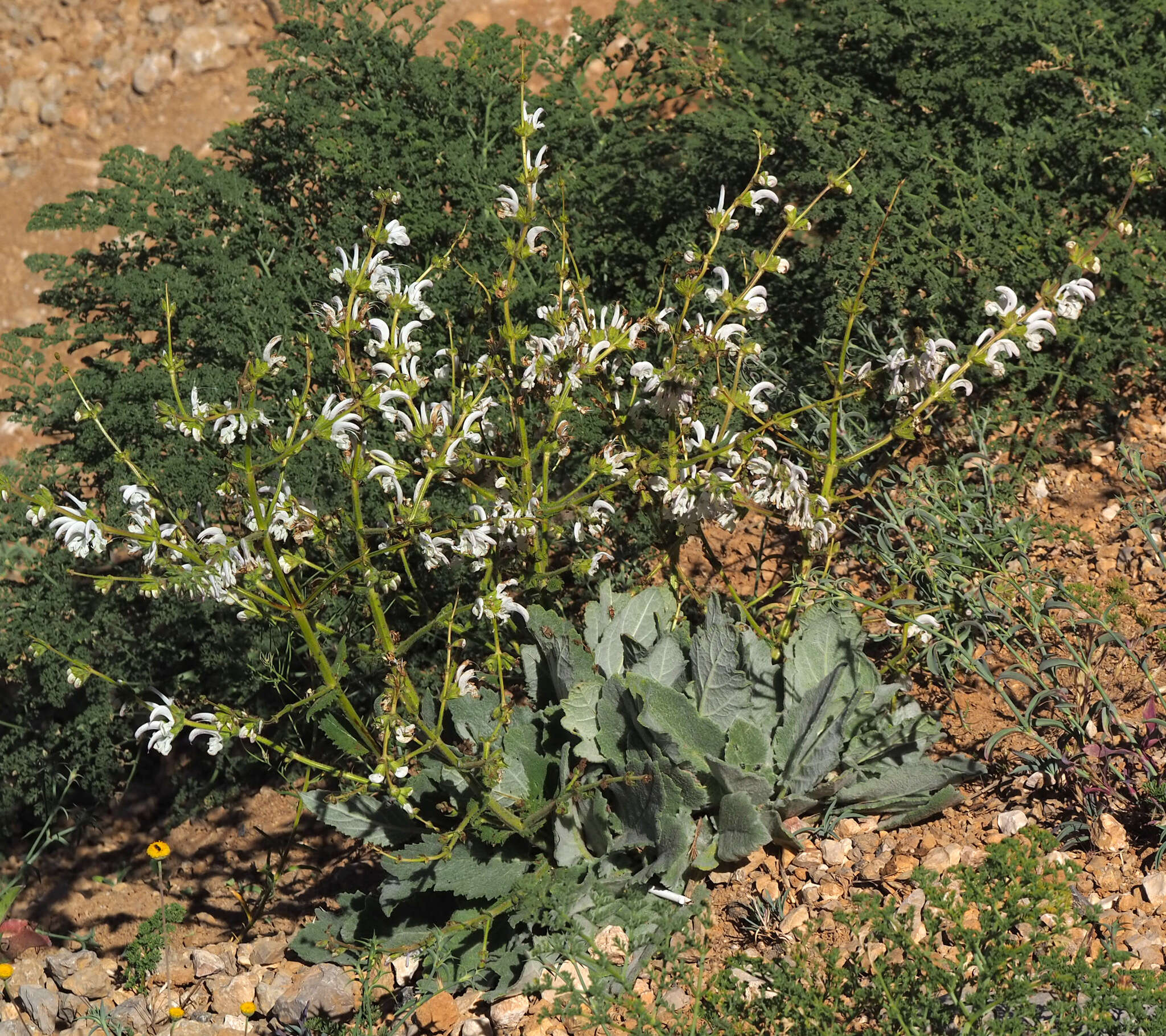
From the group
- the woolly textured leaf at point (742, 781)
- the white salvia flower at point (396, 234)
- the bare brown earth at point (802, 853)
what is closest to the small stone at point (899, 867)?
the bare brown earth at point (802, 853)

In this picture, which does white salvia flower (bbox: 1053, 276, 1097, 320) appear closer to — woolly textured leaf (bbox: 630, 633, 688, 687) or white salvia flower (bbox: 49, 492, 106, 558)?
woolly textured leaf (bbox: 630, 633, 688, 687)

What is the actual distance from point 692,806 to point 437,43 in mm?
6555

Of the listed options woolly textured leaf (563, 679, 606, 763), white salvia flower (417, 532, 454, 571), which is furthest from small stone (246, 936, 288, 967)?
white salvia flower (417, 532, 454, 571)

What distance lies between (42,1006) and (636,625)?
192 cm

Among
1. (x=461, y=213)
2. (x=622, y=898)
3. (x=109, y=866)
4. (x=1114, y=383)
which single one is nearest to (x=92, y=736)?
(x=109, y=866)


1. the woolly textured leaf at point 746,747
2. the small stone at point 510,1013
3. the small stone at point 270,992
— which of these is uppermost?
the woolly textured leaf at point 746,747

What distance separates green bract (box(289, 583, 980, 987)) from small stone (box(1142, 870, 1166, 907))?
454 millimetres

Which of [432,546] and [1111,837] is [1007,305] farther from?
[432,546]

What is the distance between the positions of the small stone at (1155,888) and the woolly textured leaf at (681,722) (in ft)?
3.35

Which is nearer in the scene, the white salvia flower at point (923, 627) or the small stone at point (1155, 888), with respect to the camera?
the small stone at point (1155, 888)

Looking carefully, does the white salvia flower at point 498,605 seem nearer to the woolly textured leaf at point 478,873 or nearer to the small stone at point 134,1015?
the woolly textured leaf at point 478,873

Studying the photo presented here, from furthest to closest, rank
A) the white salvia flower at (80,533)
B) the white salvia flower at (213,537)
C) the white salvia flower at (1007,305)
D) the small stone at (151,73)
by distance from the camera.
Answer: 1. the small stone at (151,73)
2. the white salvia flower at (1007,305)
3. the white salvia flower at (213,537)
4. the white salvia flower at (80,533)

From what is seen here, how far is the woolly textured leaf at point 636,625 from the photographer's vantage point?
340 cm

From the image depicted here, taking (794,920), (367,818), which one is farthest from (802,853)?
(367,818)
